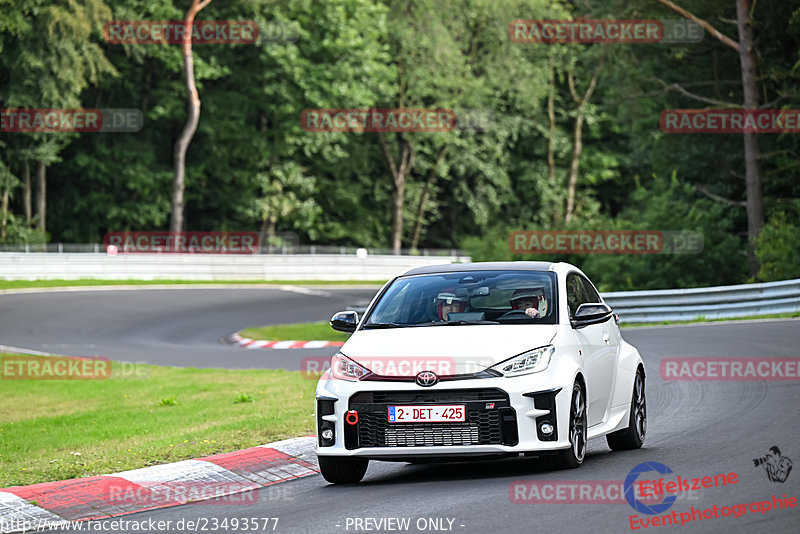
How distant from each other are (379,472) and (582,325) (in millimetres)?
1976

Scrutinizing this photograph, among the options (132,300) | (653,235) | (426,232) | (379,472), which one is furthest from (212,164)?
(379,472)

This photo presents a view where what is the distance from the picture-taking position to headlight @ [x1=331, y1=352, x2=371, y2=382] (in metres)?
8.70

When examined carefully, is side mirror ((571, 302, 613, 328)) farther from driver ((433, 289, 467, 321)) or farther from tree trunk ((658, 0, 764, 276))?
Result: tree trunk ((658, 0, 764, 276))

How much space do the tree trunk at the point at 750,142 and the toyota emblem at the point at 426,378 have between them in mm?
25250

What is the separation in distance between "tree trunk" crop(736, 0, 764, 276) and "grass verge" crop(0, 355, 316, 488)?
17340 mm

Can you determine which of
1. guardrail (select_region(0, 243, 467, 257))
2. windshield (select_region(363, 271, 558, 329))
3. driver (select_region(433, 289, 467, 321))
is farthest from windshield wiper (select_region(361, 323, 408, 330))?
guardrail (select_region(0, 243, 467, 257))

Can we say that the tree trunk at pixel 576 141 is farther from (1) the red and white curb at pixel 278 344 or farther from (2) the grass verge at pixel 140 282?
(1) the red and white curb at pixel 278 344

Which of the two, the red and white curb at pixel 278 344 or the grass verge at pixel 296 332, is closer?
the red and white curb at pixel 278 344

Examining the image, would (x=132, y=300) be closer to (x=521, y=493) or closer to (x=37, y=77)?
(x=37, y=77)

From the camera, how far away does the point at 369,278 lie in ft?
182

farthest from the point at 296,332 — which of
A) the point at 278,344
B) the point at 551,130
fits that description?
the point at 551,130

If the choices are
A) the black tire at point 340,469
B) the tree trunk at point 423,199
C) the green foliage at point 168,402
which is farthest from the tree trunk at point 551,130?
the black tire at point 340,469

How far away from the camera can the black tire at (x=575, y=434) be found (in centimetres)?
873

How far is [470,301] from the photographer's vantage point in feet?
31.2
